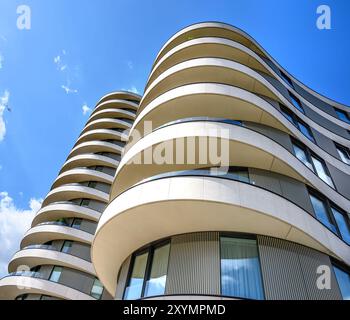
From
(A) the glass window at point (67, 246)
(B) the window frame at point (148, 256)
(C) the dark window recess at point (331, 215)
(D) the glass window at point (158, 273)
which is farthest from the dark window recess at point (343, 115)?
(A) the glass window at point (67, 246)

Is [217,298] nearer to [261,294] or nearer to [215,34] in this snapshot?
[261,294]

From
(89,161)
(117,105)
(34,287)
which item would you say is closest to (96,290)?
(34,287)

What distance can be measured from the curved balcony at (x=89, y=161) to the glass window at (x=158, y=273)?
20.0 metres

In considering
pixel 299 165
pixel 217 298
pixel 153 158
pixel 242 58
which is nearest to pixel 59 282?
pixel 153 158

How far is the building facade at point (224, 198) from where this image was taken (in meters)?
7.75

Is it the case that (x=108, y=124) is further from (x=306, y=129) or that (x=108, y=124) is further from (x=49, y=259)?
(x=306, y=129)

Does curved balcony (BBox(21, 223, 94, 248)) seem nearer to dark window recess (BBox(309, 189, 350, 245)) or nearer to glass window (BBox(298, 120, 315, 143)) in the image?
dark window recess (BBox(309, 189, 350, 245))

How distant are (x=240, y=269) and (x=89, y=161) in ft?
77.1

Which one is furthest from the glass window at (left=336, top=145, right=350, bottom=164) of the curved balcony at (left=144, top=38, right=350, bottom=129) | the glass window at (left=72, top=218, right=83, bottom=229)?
the glass window at (left=72, top=218, right=83, bottom=229)

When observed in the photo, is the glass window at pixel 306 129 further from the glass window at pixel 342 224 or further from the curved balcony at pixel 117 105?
the curved balcony at pixel 117 105

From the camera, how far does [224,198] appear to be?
7832 millimetres

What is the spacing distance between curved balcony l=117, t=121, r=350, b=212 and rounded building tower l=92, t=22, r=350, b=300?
4cm
